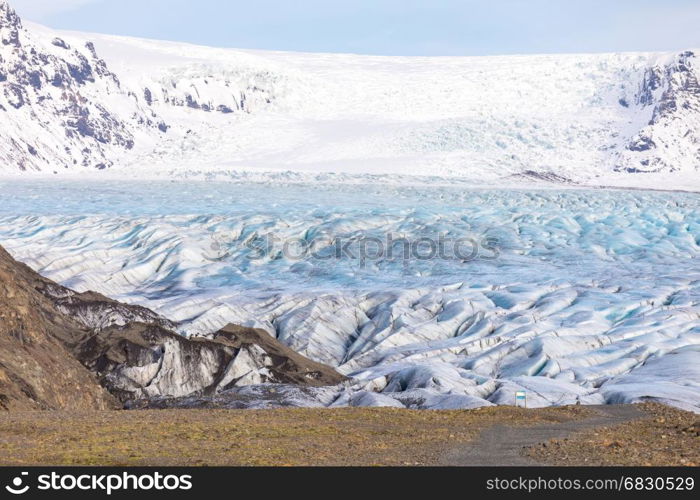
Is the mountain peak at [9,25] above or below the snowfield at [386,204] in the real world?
above

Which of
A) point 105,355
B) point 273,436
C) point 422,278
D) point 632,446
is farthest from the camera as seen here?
point 422,278

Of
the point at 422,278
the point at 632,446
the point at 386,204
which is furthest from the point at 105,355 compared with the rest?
the point at 386,204

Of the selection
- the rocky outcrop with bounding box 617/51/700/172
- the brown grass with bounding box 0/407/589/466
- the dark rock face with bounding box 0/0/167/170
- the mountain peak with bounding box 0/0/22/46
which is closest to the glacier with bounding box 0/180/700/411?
the brown grass with bounding box 0/407/589/466

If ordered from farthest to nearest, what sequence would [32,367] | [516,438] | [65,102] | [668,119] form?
1. [65,102]
2. [668,119]
3. [32,367]
4. [516,438]

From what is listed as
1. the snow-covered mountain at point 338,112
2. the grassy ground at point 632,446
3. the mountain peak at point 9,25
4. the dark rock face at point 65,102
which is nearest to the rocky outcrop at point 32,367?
the grassy ground at point 632,446

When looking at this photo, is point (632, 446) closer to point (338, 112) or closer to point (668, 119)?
point (338, 112)

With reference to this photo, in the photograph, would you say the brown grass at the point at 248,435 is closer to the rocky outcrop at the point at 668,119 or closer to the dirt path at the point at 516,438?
the dirt path at the point at 516,438
